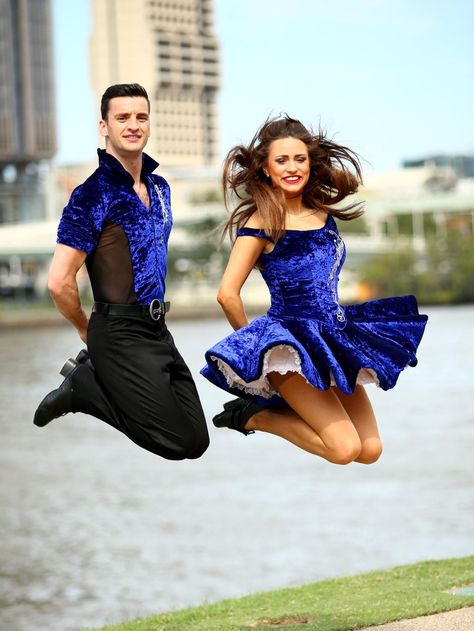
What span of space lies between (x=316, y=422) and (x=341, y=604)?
2.54m

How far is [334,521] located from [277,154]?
14.8 m

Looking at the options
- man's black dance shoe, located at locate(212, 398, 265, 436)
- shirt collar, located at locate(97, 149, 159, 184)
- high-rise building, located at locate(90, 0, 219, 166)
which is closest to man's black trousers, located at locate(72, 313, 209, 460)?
man's black dance shoe, located at locate(212, 398, 265, 436)

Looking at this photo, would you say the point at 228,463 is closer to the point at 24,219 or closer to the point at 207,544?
the point at 207,544

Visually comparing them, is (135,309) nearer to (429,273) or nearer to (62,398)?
(62,398)

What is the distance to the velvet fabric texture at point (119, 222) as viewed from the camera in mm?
5453

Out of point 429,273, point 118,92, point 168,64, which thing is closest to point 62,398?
point 118,92

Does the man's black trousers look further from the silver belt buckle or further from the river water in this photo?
the river water

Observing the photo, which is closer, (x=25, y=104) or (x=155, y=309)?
(x=155, y=309)

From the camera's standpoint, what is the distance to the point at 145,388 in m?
5.52

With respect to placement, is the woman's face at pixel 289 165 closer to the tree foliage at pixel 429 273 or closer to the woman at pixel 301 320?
the woman at pixel 301 320

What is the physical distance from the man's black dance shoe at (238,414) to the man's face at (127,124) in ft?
4.26

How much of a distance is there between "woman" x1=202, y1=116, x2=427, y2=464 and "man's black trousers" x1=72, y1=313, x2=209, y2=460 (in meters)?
0.23

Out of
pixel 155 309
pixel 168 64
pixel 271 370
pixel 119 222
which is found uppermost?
pixel 168 64

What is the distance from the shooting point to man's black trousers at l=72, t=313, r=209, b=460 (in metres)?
5.52
